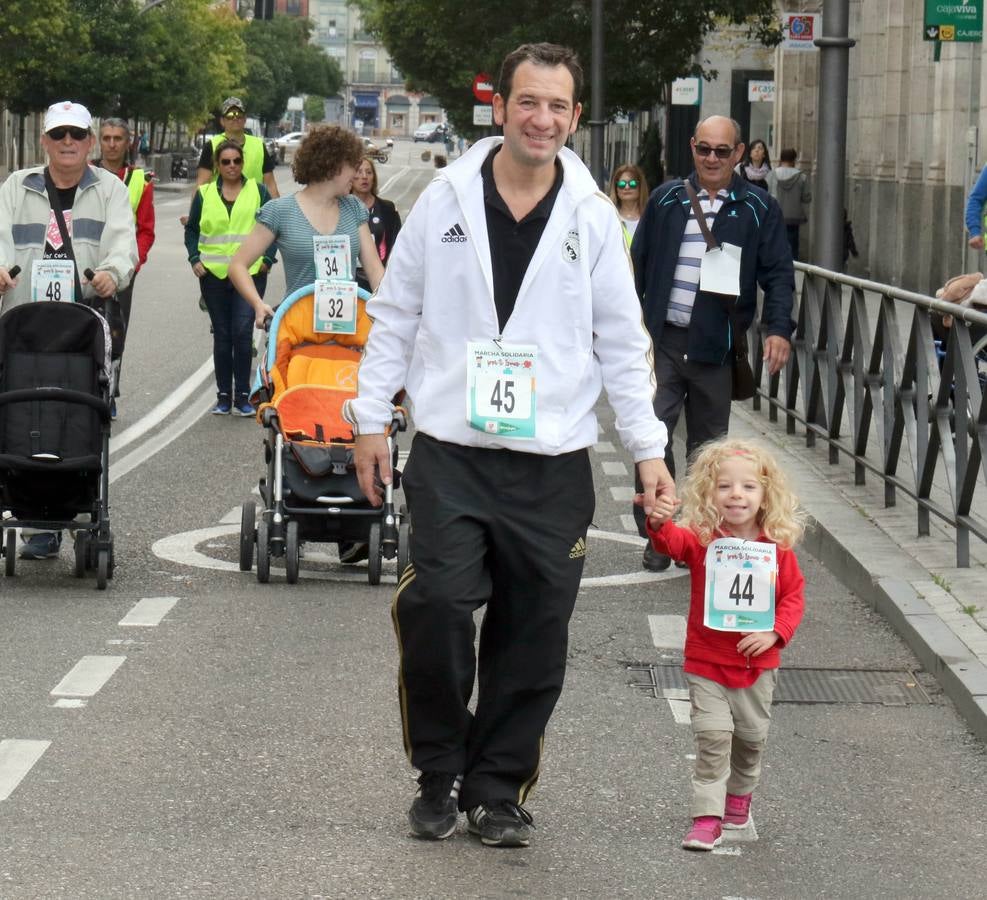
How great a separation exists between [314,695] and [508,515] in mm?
1964

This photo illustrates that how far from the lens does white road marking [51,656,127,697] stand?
6.98 meters

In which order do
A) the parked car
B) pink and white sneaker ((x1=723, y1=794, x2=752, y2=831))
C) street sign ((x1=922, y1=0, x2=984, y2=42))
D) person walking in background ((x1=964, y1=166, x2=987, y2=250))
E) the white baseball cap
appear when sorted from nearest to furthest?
pink and white sneaker ((x1=723, y1=794, x2=752, y2=831)) < the white baseball cap < person walking in background ((x1=964, y1=166, x2=987, y2=250)) < street sign ((x1=922, y1=0, x2=984, y2=42)) < the parked car

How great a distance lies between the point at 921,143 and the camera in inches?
1179

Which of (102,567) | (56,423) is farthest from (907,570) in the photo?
(56,423)

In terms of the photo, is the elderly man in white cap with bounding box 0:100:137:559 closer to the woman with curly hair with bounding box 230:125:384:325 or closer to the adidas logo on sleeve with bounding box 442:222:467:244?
the woman with curly hair with bounding box 230:125:384:325

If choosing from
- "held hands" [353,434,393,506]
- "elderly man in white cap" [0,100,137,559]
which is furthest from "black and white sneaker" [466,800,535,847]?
"elderly man in white cap" [0,100,137,559]

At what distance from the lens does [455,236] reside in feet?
17.3

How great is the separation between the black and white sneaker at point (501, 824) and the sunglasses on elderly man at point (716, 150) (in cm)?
432

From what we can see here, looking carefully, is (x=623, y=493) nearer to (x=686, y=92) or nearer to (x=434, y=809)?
(x=434, y=809)

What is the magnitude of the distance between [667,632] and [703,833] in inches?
116

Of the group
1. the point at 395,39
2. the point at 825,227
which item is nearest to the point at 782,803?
the point at 825,227

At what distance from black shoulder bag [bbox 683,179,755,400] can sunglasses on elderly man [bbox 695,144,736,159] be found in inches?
5.6

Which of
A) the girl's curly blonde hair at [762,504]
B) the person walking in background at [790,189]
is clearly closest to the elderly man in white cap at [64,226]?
the girl's curly blonde hair at [762,504]

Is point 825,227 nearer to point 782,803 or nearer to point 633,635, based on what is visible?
point 633,635
